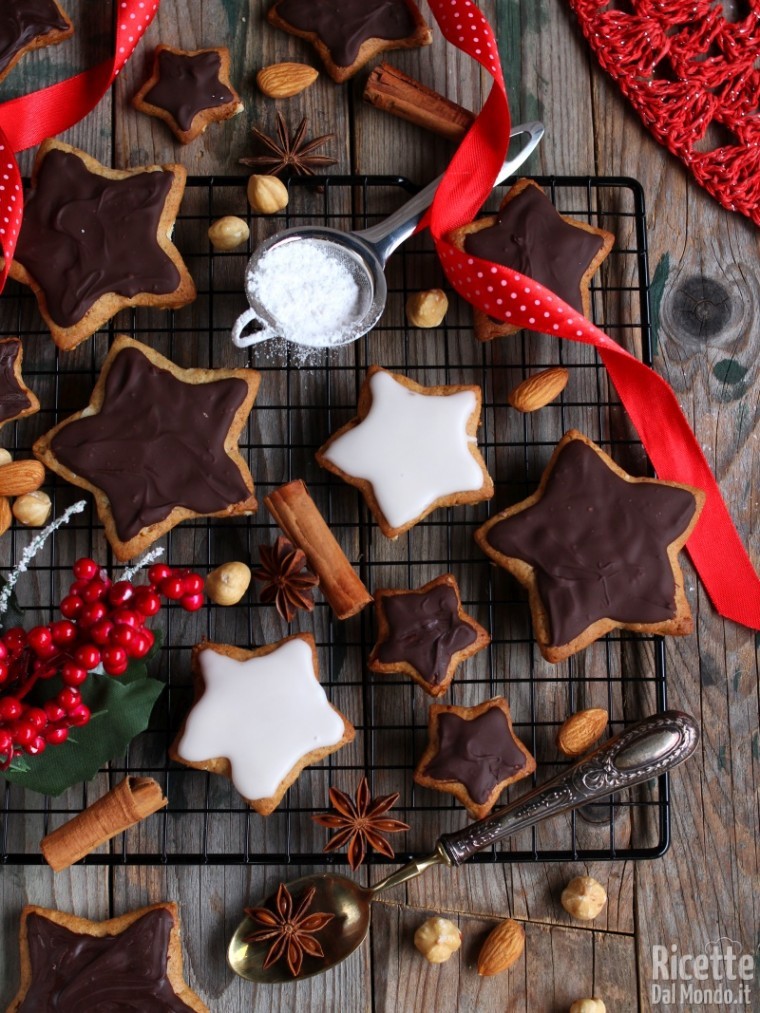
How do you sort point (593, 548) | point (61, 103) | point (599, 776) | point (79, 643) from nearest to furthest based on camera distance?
point (79, 643) → point (599, 776) → point (593, 548) → point (61, 103)

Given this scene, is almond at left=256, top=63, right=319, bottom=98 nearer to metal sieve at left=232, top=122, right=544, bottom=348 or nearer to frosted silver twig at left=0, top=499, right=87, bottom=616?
metal sieve at left=232, top=122, right=544, bottom=348

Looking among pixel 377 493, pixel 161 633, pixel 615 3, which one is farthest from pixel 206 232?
pixel 615 3

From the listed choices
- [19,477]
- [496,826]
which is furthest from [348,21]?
[496,826]

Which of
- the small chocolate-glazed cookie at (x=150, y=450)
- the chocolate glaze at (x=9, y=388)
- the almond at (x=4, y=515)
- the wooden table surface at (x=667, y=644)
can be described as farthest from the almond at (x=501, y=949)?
the chocolate glaze at (x=9, y=388)

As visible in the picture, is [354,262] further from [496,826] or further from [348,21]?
[496,826]

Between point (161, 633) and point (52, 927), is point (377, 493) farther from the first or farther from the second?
point (52, 927)

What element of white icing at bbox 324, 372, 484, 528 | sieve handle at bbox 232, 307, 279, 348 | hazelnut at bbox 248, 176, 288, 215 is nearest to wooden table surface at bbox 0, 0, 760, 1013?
hazelnut at bbox 248, 176, 288, 215

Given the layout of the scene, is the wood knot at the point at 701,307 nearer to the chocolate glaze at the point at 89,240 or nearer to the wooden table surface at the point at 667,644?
the wooden table surface at the point at 667,644
